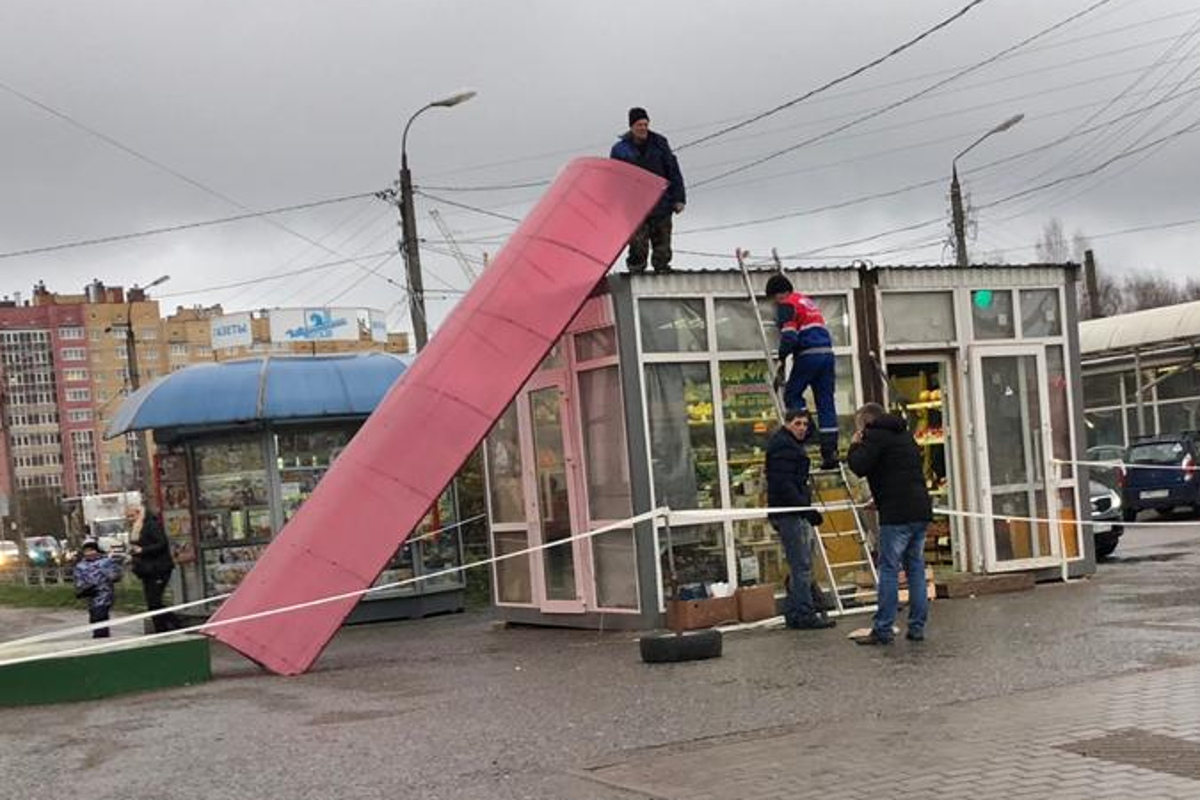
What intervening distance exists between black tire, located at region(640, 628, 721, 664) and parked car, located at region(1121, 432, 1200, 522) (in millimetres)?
18296

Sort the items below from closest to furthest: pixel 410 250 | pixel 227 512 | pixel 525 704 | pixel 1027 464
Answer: pixel 525 704 < pixel 1027 464 < pixel 227 512 < pixel 410 250

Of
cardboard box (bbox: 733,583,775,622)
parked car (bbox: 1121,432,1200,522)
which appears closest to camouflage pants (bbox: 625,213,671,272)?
cardboard box (bbox: 733,583,775,622)

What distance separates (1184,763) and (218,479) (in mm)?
14561

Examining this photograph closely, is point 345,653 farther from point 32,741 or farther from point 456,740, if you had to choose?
point 456,740

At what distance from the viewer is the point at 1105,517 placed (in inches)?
795

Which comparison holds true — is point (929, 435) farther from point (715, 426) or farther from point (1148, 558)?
point (1148, 558)

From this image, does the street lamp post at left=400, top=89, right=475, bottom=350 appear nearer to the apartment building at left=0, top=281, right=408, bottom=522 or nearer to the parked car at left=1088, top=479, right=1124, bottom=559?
the parked car at left=1088, top=479, right=1124, bottom=559

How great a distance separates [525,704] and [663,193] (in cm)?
568

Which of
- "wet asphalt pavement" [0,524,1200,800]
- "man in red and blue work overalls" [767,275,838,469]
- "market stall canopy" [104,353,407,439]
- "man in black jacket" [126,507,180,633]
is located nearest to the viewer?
"wet asphalt pavement" [0,524,1200,800]

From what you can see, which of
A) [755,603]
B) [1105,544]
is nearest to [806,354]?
[755,603]

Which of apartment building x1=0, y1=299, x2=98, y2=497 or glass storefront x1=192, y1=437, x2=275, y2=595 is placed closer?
glass storefront x1=192, y1=437, x2=275, y2=595

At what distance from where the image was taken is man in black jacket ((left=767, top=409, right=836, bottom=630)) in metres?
11.9

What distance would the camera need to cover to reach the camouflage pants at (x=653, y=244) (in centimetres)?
1357

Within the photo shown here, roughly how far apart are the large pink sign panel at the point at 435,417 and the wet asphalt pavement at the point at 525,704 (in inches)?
23.3
